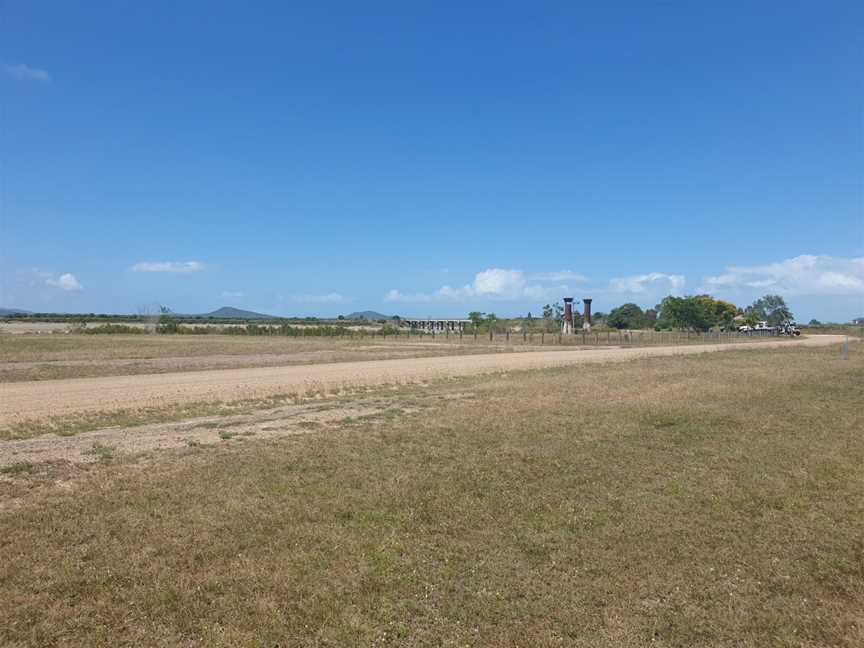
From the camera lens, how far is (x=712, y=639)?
470 centimetres

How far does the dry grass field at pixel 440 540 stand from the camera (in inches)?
191

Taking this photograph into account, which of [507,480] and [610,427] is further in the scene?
[610,427]

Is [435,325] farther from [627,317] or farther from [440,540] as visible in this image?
[440,540]

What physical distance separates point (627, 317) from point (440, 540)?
6555 inches

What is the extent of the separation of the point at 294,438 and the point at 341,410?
13.0 feet

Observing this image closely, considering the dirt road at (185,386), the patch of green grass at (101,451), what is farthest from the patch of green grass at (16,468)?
the dirt road at (185,386)

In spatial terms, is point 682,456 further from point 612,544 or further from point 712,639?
point 712,639

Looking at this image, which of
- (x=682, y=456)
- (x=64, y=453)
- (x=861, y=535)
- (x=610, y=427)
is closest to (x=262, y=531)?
(x=64, y=453)

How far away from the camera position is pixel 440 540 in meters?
6.62

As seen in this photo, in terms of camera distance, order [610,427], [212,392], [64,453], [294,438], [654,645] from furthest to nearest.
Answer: [212,392], [610,427], [294,438], [64,453], [654,645]

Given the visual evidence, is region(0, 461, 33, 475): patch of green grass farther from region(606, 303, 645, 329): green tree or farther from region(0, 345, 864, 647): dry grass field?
region(606, 303, 645, 329): green tree

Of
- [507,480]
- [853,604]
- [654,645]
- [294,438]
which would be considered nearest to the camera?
[654,645]

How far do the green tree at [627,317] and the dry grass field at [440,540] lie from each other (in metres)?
143

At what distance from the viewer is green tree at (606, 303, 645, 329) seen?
6019 inches
